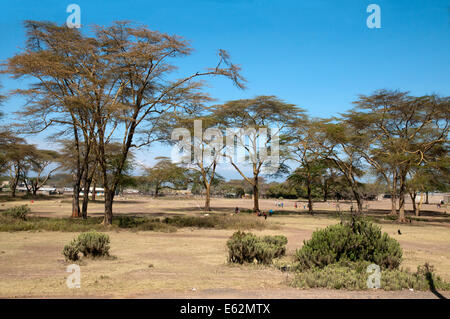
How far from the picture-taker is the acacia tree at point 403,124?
28653mm

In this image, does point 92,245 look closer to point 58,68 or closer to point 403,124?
point 58,68

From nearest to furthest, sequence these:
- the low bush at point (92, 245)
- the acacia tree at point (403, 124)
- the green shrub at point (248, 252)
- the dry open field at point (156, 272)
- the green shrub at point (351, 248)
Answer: the dry open field at point (156, 272) < the green shrub at point (351, 248) < the green shrub at point (248, 252) < the low bush at point (92, 245) < the acacia tree at point (403, 124)

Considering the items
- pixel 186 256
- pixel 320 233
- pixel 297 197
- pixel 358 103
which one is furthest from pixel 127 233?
pixel 297 197

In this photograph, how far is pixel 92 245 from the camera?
37.6ft

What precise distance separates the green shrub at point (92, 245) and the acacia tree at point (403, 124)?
23.9 m

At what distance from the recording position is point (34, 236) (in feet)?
57.5

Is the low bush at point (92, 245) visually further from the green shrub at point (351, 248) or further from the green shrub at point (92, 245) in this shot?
the green shrub at point (351, 248)

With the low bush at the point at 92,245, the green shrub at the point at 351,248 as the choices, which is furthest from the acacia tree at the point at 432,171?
the low bush at the point at 92,245

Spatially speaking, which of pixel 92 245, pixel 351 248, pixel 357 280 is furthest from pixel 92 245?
pixel 357 280

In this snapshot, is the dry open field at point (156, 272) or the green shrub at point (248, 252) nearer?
the dry open field at point (156, 272)

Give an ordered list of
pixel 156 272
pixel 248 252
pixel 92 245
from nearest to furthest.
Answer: pixel 156 272 < pixel 248 252 < pixel 92 245

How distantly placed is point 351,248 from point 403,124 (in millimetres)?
28842

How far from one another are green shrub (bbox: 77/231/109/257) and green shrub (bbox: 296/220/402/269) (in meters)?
6.20

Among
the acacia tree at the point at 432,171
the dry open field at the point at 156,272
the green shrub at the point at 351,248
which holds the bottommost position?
the dry open field at the point at 156,272
